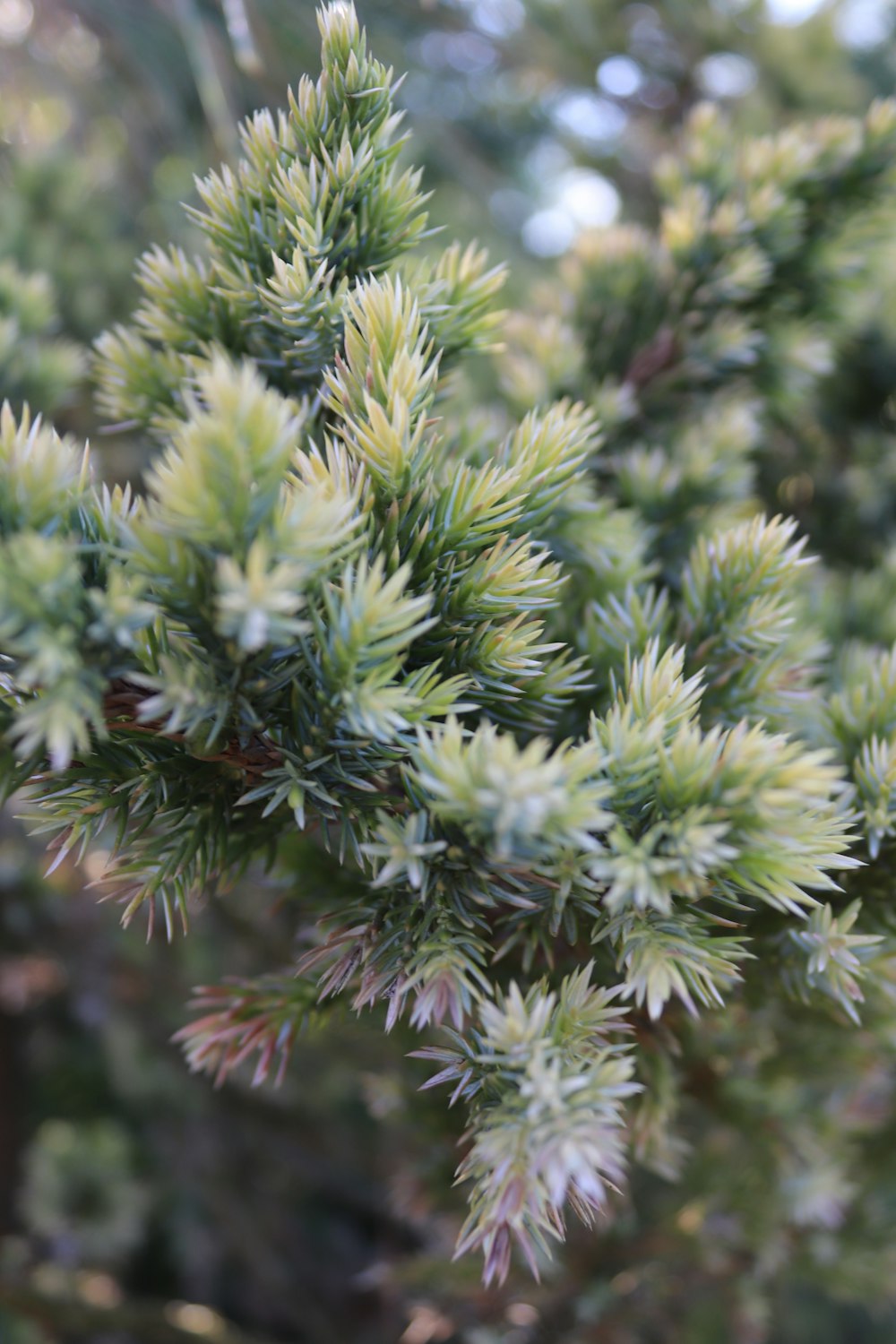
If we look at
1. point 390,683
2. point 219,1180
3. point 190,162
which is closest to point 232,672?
point 390,683

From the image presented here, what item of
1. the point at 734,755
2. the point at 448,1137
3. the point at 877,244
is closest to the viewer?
the point at 734,755

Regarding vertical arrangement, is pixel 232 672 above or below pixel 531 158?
below

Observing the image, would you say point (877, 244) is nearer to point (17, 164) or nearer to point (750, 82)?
point (750, 82)

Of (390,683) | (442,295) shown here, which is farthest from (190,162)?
(390,683)

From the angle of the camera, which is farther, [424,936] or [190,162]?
[190,162]

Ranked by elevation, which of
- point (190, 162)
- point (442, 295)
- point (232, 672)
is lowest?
point (232, 672)

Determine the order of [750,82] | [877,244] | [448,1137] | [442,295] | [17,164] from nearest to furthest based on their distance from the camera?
[442,295] → [448,1137] → [877,244] → [17,164] → [750,82]
